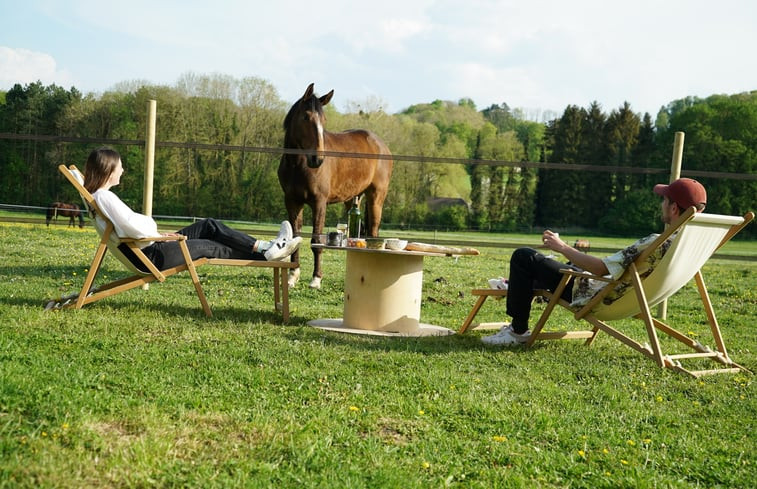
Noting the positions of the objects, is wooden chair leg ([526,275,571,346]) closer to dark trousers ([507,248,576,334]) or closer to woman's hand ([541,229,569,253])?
dark trousers ([507,248,576,334])

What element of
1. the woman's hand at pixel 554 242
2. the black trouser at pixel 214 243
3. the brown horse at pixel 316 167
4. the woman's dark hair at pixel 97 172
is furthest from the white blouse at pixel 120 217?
the brown horse at pixel 316 167

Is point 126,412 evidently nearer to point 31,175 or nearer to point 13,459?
point 13,459

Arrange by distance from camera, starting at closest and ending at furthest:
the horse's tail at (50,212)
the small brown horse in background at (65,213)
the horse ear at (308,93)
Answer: the horse ear at (308,93) < the horse's tail at (50,212) < the small brown horse in background at (65,213)

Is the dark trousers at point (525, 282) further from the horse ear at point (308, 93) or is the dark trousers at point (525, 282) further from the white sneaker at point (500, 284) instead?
the horse ear at point (308, 93)

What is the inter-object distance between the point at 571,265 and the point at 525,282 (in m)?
0.38

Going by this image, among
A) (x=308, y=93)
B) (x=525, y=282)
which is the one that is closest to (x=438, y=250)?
(x=525, y=282)

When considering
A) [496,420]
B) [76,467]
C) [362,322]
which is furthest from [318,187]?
[76,467]

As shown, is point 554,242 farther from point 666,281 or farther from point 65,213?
point 65,213

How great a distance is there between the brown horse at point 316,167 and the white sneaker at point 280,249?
2309 mm

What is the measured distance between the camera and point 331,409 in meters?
3.49

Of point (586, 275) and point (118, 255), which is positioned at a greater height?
point (586, 275)

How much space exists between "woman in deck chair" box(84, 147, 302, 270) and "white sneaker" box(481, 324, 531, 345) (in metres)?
1.80

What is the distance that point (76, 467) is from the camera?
2.50 meters

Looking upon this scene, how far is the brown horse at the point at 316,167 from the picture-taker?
28.9ft
